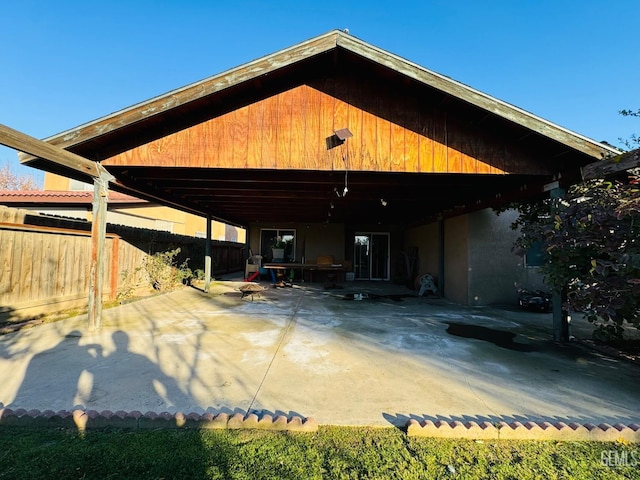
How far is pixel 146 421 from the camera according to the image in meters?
2.29

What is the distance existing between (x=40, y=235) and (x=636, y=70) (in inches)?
515

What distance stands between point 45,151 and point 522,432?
19.0 feet

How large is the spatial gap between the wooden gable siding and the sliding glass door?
372 inches

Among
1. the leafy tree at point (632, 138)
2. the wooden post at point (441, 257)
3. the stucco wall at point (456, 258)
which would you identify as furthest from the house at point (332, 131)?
the wooden post at point (441, 257)

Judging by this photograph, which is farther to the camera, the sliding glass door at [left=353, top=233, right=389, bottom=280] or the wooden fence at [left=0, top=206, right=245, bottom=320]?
the sliding glass door at [left=353, top=233, right=389, bottom=280]

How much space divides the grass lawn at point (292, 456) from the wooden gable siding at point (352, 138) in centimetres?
368

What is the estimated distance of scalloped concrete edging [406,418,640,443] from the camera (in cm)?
221

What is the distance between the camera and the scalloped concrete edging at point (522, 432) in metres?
2.21

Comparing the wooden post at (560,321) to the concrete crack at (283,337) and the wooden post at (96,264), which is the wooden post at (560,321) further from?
the wooden post at (96,264)

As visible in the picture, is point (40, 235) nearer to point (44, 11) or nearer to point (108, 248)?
point (108, 248)

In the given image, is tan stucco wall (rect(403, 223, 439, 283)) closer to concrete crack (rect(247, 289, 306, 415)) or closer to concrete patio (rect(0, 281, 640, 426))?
concrete patio (rect(0, 281, 640, 426))

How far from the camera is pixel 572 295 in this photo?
3502mm

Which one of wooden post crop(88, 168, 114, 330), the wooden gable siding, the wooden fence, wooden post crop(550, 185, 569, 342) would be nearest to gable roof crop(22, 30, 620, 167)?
the wooden gable siding

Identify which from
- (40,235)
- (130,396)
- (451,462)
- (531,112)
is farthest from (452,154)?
(40,235)
